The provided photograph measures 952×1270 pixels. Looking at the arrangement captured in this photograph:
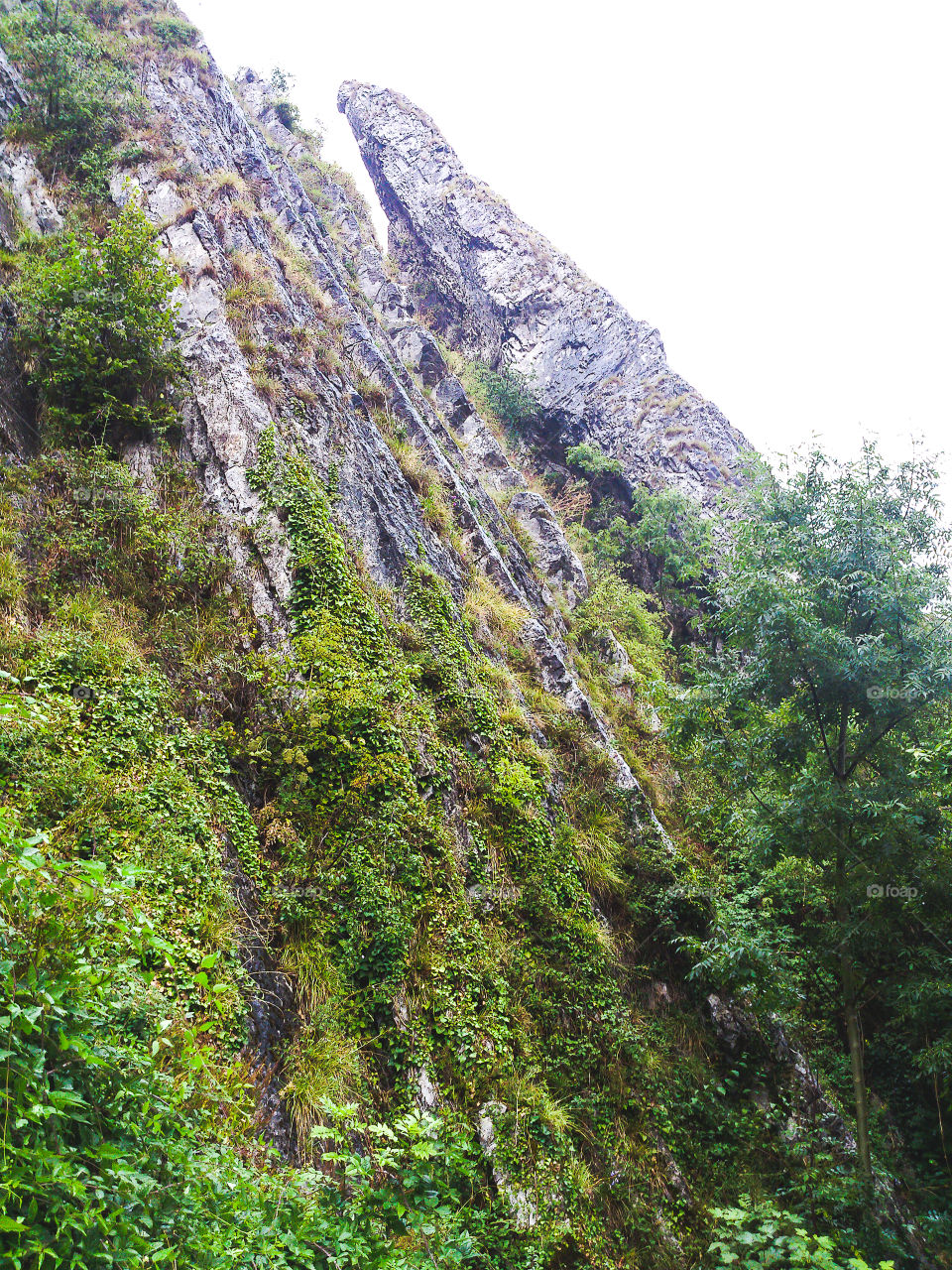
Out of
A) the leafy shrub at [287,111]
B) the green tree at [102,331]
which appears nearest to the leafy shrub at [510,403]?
the green tree at [102,331]

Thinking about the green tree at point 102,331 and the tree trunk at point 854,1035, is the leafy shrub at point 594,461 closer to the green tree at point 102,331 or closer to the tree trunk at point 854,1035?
the green tree at point 102,331

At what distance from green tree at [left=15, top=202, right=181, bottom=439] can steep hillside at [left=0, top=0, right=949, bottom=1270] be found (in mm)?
55

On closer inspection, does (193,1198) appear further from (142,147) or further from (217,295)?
(142,147)

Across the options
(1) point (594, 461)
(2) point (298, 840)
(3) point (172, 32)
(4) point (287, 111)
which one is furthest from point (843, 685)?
(4) point (287, 111)

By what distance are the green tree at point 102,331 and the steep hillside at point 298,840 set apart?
0.05 meters

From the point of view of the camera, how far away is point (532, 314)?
23922 millimetres

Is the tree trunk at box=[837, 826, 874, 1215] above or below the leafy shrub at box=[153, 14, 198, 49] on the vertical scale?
below

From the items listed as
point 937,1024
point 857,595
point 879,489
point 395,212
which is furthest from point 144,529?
point 395,212

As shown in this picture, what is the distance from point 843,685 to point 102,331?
1089cm

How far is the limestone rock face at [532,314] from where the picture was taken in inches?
817

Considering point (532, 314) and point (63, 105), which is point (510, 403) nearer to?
point (532, 314)

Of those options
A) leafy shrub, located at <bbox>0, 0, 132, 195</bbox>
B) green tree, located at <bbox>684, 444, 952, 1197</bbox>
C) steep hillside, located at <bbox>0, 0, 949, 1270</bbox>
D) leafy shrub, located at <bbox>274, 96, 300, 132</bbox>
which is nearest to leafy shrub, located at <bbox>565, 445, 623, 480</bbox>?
steep hillside, located at <bbox>0, 0, 949, 1270</bbox>

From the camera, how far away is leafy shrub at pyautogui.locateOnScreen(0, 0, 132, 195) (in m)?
12.0

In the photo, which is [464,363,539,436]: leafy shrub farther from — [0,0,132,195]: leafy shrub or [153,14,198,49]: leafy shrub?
[153,14,198,49]: leafy shrub
